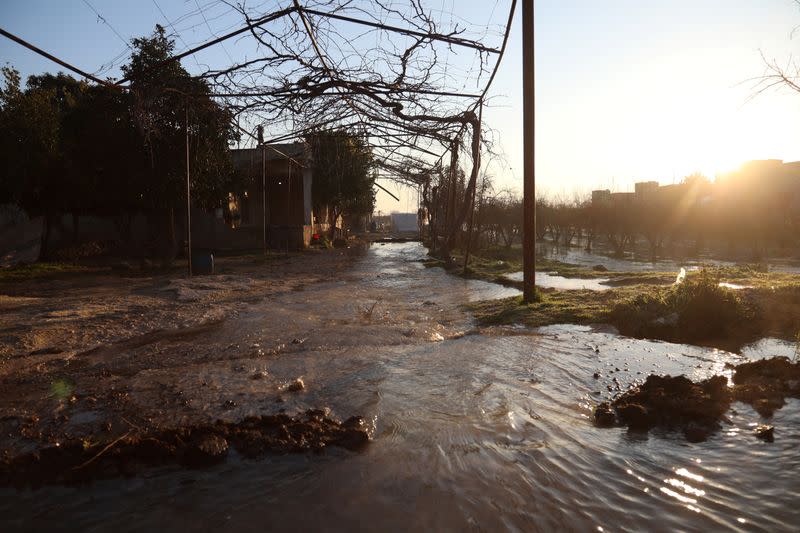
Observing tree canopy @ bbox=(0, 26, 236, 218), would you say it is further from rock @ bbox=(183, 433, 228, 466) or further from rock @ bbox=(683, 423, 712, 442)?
rock @ bbox=(683, 423, 712, 442)

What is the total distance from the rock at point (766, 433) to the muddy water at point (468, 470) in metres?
0.08

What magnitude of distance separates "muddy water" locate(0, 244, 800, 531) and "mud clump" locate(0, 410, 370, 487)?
119 millimetres

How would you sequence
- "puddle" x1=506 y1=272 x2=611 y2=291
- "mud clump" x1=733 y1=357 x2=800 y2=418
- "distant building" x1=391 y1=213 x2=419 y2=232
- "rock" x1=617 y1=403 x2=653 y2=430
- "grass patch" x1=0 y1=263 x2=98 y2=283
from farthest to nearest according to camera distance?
"distant building" x1=391 y1=213 x2=419 y2=232
"grass patch" x1=0 y1=263 x2=98 y2=283
"puddle" x1=506 y1=272 x2=611 y2=291
"mud clump" x1=733 y1=357 x2=800 y2=418
"rock" x1=617 y1=403 x2=653 y2=430

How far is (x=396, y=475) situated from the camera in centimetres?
287

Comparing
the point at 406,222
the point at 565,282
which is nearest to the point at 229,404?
the point at 565,282

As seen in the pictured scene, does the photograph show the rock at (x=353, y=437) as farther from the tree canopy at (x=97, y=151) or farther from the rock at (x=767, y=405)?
the tree canopy at (x=97, y=151)

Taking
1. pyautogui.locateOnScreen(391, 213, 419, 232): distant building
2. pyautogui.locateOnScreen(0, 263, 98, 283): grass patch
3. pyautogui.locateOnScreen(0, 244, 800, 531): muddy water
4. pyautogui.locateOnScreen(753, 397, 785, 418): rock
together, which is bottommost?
pyautogui.locateOnScreen(0, 244, 800, 531): muddy water

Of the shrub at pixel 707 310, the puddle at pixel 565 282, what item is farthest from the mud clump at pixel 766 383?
the puddle at pixel 565 282

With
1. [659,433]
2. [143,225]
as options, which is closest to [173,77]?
[659,433]

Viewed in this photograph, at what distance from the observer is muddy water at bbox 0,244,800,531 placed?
2.47m

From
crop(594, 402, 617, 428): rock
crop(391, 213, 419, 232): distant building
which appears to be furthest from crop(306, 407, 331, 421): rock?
crop(391, 213, 419, 232): distant building

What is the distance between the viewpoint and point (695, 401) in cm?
377

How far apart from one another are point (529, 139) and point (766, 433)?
6.04 metres

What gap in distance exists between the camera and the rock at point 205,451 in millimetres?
3066
